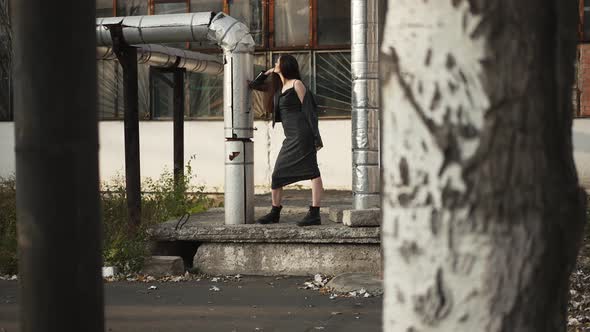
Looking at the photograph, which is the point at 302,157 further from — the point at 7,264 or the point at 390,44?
the point at 390,44

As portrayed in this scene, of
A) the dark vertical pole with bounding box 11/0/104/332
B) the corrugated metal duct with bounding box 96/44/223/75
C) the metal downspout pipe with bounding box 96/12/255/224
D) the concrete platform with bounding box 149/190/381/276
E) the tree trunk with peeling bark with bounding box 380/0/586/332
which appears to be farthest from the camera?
the corrugated metal duct with bounding box 96/44/223/75

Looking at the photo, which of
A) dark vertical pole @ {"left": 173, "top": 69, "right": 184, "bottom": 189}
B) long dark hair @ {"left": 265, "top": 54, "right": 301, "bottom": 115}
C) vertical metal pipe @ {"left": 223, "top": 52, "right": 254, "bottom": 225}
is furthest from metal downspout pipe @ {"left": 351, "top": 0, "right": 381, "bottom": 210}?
dark vertical pole @ {"left": 173, "top": 69, "right": 184, "bottom": 189}

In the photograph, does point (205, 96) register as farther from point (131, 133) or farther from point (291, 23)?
point (131, 133)

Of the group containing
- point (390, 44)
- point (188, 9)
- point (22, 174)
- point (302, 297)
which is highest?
point (188, 9)

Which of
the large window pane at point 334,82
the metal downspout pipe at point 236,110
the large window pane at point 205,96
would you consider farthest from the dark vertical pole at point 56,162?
the large window pane at point 205,96

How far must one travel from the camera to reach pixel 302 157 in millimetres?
8570

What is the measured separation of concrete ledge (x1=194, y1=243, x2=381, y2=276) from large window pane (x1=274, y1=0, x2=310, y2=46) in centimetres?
693

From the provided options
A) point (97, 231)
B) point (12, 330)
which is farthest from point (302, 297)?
point (97, 231)

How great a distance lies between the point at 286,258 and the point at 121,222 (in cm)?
184

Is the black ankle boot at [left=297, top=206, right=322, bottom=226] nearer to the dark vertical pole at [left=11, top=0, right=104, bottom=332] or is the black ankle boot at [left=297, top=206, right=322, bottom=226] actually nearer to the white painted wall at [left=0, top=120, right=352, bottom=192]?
the dark vertical pole at [left=11, top=0, right=104, bottom=332]

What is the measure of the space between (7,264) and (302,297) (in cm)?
286

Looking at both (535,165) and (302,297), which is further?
(302,297)

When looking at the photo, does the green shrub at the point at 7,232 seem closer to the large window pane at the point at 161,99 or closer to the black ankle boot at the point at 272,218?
the black ankle boot at the point at 272,218

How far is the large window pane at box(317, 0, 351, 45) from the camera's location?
14801 mm
